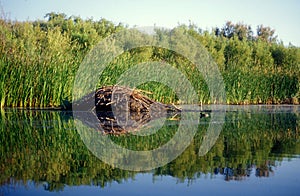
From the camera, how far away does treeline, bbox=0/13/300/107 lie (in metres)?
11.3

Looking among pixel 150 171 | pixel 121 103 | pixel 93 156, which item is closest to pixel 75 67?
pixel 121 103

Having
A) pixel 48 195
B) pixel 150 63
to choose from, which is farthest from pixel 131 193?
pixel 150 63

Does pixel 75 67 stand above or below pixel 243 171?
above

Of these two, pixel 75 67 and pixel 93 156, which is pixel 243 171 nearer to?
pixel 93 156

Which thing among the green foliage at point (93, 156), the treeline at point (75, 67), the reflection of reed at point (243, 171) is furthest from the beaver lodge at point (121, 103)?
the reflection of reed at point (243, 171)

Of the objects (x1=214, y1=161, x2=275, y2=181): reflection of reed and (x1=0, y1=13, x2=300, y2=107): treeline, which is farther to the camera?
(x1=0, y1=13, x2=300, y2=107): treeline

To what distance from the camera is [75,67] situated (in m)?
11.9

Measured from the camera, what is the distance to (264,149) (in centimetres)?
398

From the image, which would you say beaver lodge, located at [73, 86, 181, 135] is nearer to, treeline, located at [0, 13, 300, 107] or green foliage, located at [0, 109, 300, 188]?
treeline, located at [0, 13, 300, 107]

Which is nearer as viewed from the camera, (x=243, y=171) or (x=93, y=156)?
(x=243, y=171)

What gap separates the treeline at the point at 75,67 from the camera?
1131 cm

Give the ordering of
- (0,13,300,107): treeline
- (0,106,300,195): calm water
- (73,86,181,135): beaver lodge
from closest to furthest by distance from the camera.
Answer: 1. (0,106,300,195): calm water
2. (73,86,181,135): beaver lodge
3. (0,13,300,107): treeline

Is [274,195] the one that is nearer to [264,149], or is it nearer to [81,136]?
[264,149]

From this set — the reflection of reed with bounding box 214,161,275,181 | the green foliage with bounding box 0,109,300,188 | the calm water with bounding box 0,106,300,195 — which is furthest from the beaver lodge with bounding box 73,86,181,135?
the reflection of reed with bounding box 214,161,275,181
